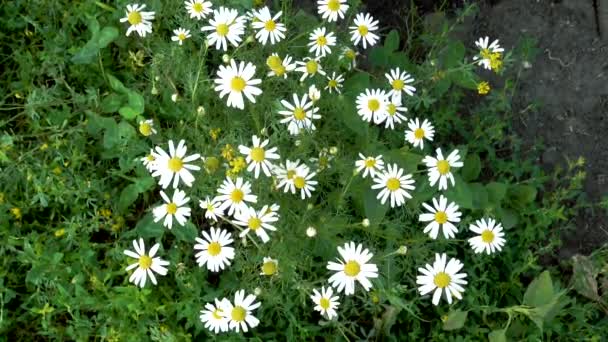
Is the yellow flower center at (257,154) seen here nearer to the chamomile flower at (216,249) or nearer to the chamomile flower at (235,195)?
the chamomile flower at (235,195)

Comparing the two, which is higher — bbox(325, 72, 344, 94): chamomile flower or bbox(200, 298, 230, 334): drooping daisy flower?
bbox(325, 72, 344, 94): chamomile flower

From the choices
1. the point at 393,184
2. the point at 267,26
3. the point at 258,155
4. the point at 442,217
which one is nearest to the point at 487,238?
the point at 442,217

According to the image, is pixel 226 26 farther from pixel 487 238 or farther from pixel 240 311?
pixel 487 238

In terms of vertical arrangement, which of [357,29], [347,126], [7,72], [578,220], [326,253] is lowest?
[326,253]

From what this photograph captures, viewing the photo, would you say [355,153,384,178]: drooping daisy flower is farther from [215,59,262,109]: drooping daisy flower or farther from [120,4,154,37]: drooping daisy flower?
[120,4,154,37]: drooping daisy flower

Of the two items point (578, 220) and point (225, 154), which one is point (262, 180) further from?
point (578, 220)

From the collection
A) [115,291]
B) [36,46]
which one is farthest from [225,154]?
[36,46]

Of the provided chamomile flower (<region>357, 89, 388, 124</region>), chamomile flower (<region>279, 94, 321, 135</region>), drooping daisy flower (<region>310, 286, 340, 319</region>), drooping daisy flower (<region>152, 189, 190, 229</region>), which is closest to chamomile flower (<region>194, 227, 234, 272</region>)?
drooping daisy flower (<region>152, 189, 190, 229</region>)
